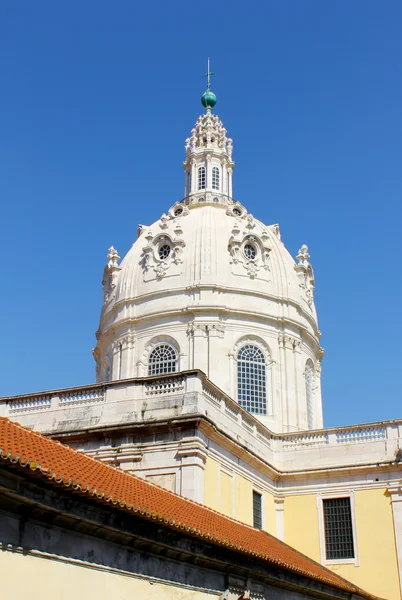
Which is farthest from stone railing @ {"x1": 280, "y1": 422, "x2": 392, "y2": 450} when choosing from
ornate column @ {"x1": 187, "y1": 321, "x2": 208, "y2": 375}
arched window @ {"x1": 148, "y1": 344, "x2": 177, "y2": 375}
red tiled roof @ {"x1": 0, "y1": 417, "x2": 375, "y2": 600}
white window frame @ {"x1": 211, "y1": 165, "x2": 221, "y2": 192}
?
white window frame @ {"x1": 211, "y1": 165, "x2": 221, "y2": 192}

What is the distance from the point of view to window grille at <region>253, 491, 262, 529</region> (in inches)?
1090

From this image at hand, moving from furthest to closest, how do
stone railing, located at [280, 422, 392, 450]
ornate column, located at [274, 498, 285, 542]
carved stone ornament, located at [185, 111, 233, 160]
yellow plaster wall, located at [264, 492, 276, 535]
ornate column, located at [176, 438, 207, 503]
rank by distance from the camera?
carved stone ornament, located at [185, 111, 233, 160], stone railing, located at [280, 422, 392, 450], ornate column, located at [274, 498, 285, 542], yellow plaster wall, located at [264, 492, 276, 535], ornate column, located at [176, 438, 207, 503]

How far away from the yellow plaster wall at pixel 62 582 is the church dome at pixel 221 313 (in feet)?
74.3

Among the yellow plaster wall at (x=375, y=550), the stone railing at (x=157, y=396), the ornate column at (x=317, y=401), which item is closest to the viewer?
the stone railing at (x=157, y=396)

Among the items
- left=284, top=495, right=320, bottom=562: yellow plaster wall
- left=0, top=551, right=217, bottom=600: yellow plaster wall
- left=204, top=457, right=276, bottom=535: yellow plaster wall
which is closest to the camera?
left=0, top=551, right=217, bottom=600: yellow plaster wall

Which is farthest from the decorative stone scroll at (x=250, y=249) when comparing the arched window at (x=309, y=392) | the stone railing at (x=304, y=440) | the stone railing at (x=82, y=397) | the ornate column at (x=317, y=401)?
the stone railing at (x=82, y=397)

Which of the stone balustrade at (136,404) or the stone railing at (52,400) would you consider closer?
the stone balustrade at (136,404)

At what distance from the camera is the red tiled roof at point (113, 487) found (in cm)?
1178

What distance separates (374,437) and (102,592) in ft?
66.7

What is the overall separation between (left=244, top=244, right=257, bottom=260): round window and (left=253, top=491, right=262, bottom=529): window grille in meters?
14.9

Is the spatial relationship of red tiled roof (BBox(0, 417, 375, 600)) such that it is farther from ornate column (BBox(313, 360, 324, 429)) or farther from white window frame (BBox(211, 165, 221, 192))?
white window frame (BBox(211, 165, 221, 192))

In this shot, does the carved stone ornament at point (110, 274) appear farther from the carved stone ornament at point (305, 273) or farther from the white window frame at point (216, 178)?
the carved stone ornament at point (305, 273)

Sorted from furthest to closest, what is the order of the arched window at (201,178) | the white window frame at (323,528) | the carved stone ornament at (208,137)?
the carved stone ornament at (208,137)
the arched window at (201,178)
the white window frame at (323,528)

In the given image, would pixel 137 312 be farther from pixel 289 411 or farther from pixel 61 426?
pixel 61 426
